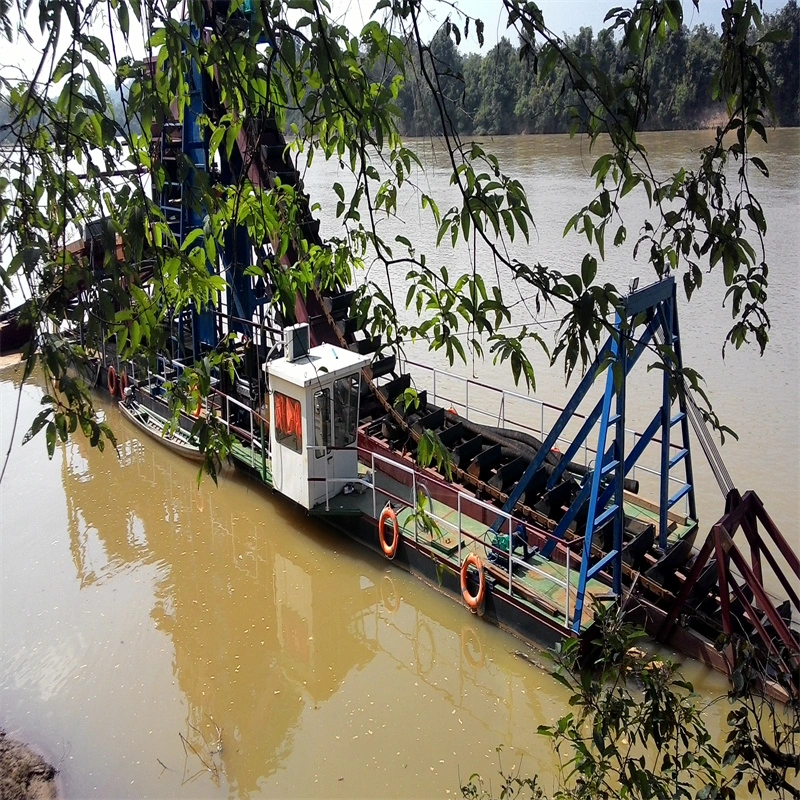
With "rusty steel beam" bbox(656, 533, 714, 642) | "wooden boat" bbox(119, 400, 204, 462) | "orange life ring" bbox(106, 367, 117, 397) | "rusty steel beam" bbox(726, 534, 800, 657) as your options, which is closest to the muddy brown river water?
"wooden boat" bbox(119, 400, 204, 462)

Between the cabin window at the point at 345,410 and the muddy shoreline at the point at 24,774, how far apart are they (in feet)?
13.2

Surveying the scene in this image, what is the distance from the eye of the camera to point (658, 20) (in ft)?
6.46

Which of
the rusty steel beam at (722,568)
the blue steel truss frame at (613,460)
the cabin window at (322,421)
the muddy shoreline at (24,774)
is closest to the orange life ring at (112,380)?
the cabin window at (322,421)

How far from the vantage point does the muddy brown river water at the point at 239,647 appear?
6.28 metres

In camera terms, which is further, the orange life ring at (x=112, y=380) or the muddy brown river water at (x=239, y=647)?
the orange life ring at (x=112, y=380)

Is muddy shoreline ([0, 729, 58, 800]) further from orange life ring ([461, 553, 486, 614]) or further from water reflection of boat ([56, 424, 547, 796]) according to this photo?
orange life ring ([461, 553, 486, 614])

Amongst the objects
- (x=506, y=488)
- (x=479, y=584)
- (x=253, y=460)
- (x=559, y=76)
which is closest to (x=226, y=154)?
(x=559, y=76)

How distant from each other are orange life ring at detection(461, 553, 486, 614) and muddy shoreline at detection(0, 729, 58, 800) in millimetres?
3702

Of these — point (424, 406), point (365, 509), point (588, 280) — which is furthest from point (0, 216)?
point (424, 406)

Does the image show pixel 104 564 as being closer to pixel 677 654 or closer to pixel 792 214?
pixel 677 654

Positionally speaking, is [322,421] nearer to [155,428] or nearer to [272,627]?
[272,627]

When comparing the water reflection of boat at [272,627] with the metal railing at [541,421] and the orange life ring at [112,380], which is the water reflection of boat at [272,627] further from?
the orange life ring at [112,380]

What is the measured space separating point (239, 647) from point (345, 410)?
8.74ft

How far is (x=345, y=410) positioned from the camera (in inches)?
342
